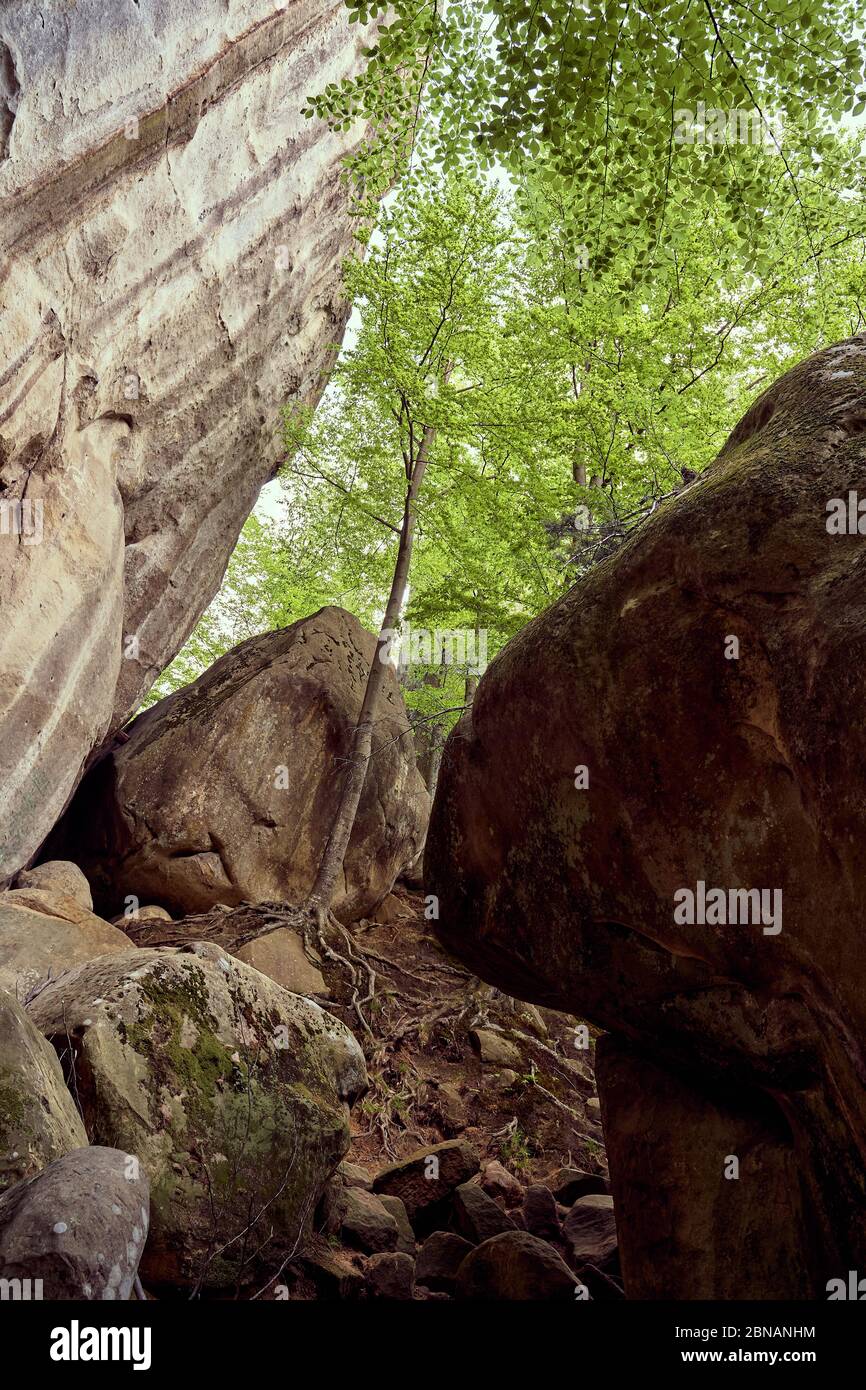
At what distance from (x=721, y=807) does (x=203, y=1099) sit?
3675 millimetres

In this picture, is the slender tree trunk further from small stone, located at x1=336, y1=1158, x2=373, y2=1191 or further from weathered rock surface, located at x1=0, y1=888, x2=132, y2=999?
small stone, located at x1=336, y1=1158, x2=373, y2=1191

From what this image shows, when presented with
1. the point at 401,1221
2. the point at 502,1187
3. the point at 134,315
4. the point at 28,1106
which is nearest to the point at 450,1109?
the point at 502,1187

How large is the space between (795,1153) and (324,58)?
685 inches

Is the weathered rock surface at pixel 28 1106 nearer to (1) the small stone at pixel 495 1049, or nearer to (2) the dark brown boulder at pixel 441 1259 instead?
(2) the dark brown boulder at pixel 441 1259

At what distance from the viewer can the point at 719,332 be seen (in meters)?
14.6

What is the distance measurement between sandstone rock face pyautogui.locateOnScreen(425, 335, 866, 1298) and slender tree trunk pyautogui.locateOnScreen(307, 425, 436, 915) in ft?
25.8

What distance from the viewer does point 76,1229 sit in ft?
11.3

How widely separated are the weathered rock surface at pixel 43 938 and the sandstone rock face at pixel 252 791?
2301 millimetres

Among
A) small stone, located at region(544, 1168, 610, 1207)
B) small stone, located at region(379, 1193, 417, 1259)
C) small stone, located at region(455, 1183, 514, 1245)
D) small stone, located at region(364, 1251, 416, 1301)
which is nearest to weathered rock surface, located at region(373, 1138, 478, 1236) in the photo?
small stone, located at region(379, 1193, 417, 1259)

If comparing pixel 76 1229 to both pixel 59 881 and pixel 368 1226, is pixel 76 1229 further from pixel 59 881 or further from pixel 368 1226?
pixel 59 881

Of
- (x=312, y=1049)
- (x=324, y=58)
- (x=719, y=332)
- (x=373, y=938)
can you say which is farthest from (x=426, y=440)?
(x=312, y=1049)

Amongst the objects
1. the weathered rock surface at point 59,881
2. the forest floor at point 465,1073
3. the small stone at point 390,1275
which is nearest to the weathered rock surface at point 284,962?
the forest floor at point 465,1073

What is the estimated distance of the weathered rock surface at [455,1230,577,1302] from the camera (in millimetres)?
5102
